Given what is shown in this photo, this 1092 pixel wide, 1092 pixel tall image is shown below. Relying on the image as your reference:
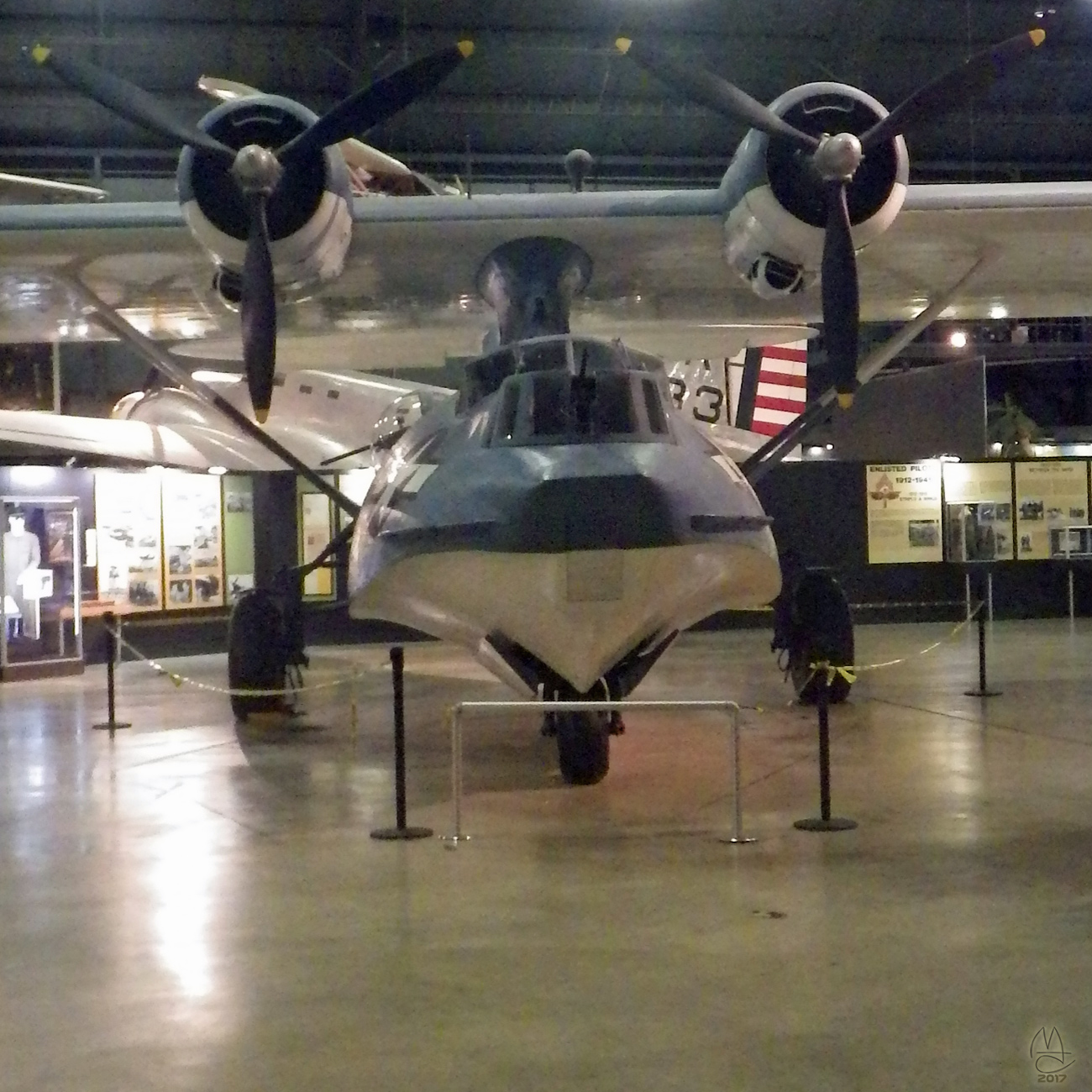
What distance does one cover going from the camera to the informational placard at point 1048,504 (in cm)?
2153

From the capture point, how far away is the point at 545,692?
7156 mm

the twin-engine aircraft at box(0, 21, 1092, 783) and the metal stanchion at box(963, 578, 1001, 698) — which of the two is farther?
the metal stanchion at box(963, 578, 1001, 698)

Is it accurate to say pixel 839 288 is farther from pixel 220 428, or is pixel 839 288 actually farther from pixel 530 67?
pixel 530 67

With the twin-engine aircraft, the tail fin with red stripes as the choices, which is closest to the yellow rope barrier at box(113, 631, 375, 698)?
the twin-engine aircraft

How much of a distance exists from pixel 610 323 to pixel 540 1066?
897 centimetres

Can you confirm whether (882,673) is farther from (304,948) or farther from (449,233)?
(304,948)

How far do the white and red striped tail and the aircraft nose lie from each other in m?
13.5

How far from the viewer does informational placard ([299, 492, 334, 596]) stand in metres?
20.4

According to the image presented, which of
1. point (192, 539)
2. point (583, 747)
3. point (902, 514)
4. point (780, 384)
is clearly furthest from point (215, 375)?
point (583, 747)

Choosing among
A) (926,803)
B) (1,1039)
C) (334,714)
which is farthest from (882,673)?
(1,1039)

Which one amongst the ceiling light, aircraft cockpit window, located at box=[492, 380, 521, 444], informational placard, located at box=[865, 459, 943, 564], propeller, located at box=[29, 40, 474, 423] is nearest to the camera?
aircraft cockpit window, located at box=[492, 380, 521, 444]

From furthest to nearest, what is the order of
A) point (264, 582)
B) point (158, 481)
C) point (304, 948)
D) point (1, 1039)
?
point (158, 481) < point (264, 582) < point (304, 948) < point (1, 1039)

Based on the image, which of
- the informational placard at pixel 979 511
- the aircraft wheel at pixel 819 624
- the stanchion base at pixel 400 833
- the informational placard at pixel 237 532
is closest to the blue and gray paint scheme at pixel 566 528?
the stanchion base at pixel 400 833

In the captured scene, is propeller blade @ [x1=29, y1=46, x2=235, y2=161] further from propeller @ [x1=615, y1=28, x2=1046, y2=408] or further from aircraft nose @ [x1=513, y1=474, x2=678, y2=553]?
aircraft nose @ [x1=513, y1=474, x2=678, y2=553]
